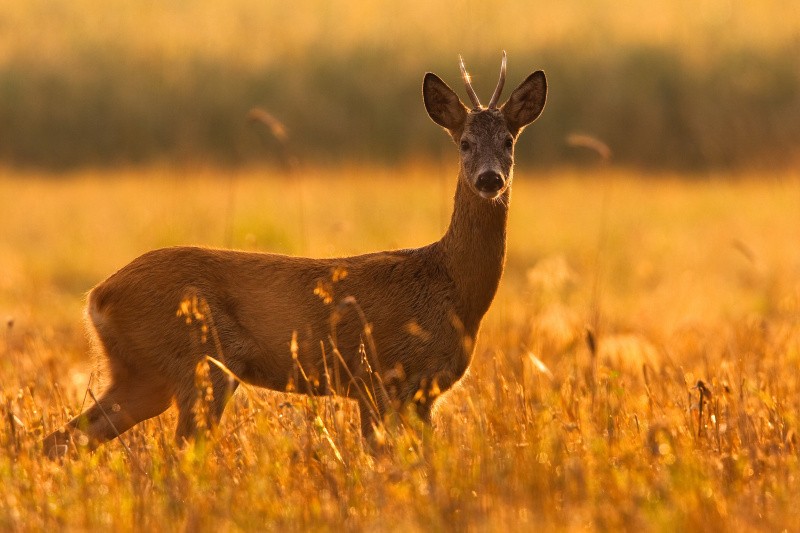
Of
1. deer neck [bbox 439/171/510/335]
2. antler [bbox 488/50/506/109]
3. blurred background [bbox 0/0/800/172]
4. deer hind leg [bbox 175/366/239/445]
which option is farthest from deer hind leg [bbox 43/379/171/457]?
blurred background [bbox 0/0/800/172]

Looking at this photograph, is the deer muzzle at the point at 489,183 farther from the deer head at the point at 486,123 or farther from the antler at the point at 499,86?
the antler at the point at 499,86

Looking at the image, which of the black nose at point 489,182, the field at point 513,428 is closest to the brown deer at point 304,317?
the black nose at point 489,182

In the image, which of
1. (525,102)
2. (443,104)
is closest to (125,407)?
(443,104)

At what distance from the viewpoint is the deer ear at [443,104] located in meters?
7.41

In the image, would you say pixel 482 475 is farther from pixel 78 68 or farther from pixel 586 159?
pixel 78 68

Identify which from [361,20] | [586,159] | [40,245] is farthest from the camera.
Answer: [361,20]

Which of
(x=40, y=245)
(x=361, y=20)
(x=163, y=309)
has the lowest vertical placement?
(x=40, y=245)

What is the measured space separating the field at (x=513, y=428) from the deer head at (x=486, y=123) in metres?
0.91

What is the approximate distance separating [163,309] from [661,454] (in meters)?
2.45

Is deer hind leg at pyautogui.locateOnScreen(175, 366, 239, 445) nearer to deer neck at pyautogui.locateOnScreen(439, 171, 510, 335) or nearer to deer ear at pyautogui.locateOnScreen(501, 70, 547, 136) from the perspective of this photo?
deer neck at pyautogui.locateOnScreen(439, 171, 510, 335)

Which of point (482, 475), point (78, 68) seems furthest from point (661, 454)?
point (78, 68)

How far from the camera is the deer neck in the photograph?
7066mm

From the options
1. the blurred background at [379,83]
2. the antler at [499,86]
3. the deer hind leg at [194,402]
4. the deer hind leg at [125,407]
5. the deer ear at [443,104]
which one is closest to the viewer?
the deer hind leg at [194,402]

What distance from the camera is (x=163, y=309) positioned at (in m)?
6.82
